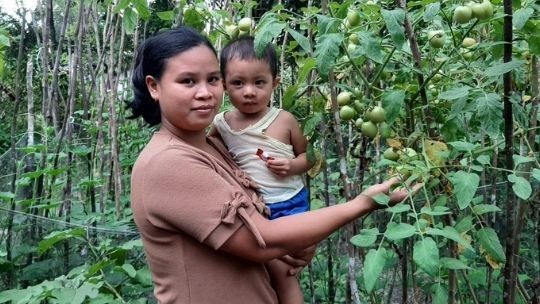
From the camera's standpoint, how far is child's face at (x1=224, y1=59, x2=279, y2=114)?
4.91ft

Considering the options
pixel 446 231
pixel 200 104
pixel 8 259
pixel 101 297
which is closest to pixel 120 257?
pixel 101 297

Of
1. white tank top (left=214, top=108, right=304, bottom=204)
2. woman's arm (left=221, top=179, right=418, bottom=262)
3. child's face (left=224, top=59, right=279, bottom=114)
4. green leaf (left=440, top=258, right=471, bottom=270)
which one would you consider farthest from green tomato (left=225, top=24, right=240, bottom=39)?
green leaf (left=440, top=258, right=471, bottom=270)

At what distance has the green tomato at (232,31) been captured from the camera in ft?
5.27

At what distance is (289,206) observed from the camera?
156 cm

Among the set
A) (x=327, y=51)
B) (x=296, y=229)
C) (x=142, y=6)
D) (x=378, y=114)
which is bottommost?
(x=296, y=229)

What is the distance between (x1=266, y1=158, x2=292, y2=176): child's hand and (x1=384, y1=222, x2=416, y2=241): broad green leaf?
48 centimetres

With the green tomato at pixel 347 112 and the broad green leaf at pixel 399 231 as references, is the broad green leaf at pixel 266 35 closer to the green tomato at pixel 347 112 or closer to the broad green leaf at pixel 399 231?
the green tomato at pixel 347 112

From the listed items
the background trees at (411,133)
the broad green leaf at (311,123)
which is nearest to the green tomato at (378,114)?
the background trees at (411,133)

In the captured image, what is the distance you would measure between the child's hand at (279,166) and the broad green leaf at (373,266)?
462 millimetres

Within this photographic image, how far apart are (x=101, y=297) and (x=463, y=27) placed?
1.48 meters

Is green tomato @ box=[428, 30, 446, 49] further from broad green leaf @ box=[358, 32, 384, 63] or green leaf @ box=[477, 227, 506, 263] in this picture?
green leaf @ box=[477, 227, 506, 263]

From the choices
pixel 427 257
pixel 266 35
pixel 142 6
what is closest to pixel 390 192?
pixel 427 257

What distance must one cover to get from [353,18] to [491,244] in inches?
23.9

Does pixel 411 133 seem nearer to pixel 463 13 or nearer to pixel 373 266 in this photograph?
pixel 463 13
